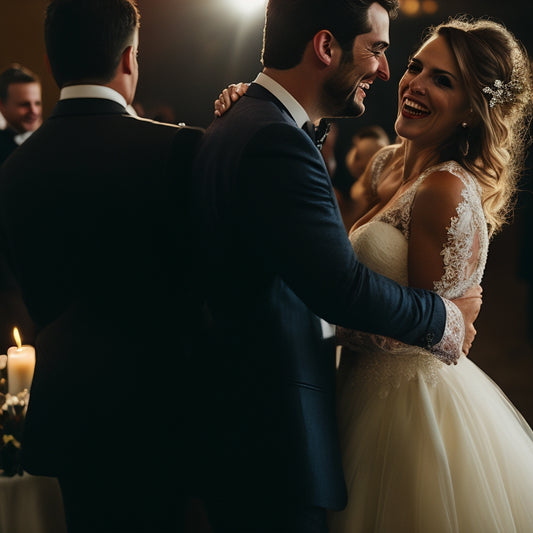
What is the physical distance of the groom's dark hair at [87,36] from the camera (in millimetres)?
1315

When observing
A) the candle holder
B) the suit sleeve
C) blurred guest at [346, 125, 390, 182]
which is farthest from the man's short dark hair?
the suit sleeve

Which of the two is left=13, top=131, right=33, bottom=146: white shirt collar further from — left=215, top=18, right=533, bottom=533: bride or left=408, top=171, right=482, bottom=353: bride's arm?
left=408, top=171, right=482, bottom=353: bride's arm

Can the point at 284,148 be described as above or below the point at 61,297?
above

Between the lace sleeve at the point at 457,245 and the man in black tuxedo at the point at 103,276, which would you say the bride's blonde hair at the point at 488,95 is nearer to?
the lace sleeve at the point at 457,245

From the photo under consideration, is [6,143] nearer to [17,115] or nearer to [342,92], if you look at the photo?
[17,115]

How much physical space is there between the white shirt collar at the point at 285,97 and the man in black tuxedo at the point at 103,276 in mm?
201

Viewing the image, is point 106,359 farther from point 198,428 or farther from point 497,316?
point 497,316

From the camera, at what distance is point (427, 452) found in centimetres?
152

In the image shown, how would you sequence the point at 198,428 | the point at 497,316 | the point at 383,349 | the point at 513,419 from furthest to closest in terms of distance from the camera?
the point at 497,316
the point at 513,419
the point at 383,349
the point at 198,428

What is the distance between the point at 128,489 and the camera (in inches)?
55.2

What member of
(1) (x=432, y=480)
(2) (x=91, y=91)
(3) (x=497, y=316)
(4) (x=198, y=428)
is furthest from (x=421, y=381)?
(3) (x=497, y=316)

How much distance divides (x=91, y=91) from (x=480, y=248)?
1.07 meters

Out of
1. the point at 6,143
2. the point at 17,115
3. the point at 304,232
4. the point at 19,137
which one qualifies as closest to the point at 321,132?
the point at 304,232

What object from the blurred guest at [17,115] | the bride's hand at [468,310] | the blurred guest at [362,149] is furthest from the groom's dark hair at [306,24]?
the blurred guest at [362,149]
